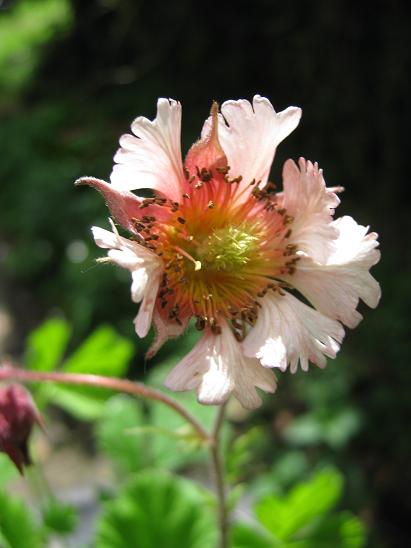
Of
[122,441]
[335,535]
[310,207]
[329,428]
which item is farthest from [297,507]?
[329,428]

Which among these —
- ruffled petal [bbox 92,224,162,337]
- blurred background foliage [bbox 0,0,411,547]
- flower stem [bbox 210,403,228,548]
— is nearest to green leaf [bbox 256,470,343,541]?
blurred background foliage [bbox 0,0,411,547]

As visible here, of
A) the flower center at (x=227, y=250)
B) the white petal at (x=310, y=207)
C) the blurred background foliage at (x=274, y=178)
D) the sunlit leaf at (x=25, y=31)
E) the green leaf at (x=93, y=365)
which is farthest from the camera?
the sunlit leaf at (x=25, y=31)

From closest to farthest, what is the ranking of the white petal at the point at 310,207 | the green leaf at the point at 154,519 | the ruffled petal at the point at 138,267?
the ruffled petal at the point at 138,267 < the white petal at the point at 310,207 < the green leaf at the point at 154,519

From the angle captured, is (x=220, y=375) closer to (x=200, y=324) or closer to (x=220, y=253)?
(x=200, y=324)

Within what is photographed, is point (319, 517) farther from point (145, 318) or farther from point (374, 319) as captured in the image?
point (374, 319)

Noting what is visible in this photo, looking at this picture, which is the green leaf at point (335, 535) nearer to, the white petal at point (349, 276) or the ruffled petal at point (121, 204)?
the white petal at point (349, 276)

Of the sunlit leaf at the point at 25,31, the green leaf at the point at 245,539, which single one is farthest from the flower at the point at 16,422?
the sunlit leaf at the point at 25,31
